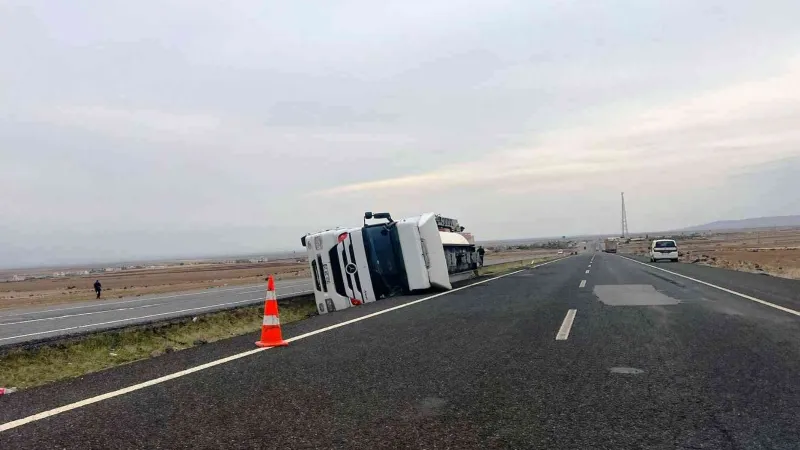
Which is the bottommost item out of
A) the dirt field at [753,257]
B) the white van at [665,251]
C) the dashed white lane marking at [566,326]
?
the dirt field at [753,257]

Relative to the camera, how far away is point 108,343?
416 inches

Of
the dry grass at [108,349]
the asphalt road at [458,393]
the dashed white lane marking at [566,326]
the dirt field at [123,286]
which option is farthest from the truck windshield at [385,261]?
the dirt field at [123,286]

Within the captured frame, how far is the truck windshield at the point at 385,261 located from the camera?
15742mm

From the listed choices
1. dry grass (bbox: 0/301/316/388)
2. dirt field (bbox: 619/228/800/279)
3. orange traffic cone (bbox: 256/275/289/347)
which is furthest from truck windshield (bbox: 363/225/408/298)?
dirt field (bbox: 619/228/800/279)

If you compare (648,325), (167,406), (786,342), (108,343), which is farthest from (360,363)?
(108,343)

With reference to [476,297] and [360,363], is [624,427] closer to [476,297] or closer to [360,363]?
[360,363]

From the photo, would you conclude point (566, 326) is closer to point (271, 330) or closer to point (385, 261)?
point (271, 330)

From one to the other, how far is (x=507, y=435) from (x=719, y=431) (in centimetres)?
156

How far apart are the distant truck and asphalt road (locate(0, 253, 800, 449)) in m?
6.05

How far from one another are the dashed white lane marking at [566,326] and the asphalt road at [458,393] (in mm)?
71

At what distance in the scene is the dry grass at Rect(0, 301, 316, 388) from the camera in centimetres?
854

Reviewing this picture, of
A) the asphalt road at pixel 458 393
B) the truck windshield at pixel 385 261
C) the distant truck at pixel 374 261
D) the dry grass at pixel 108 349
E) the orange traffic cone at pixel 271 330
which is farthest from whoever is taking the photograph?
the truck windshield at pixel 385 261

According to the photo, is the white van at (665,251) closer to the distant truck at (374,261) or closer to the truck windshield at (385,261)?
the distant truck at (374,261)

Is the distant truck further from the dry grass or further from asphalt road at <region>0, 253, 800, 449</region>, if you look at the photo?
asphalt road at <region>0, 253, 800, 449</region>
